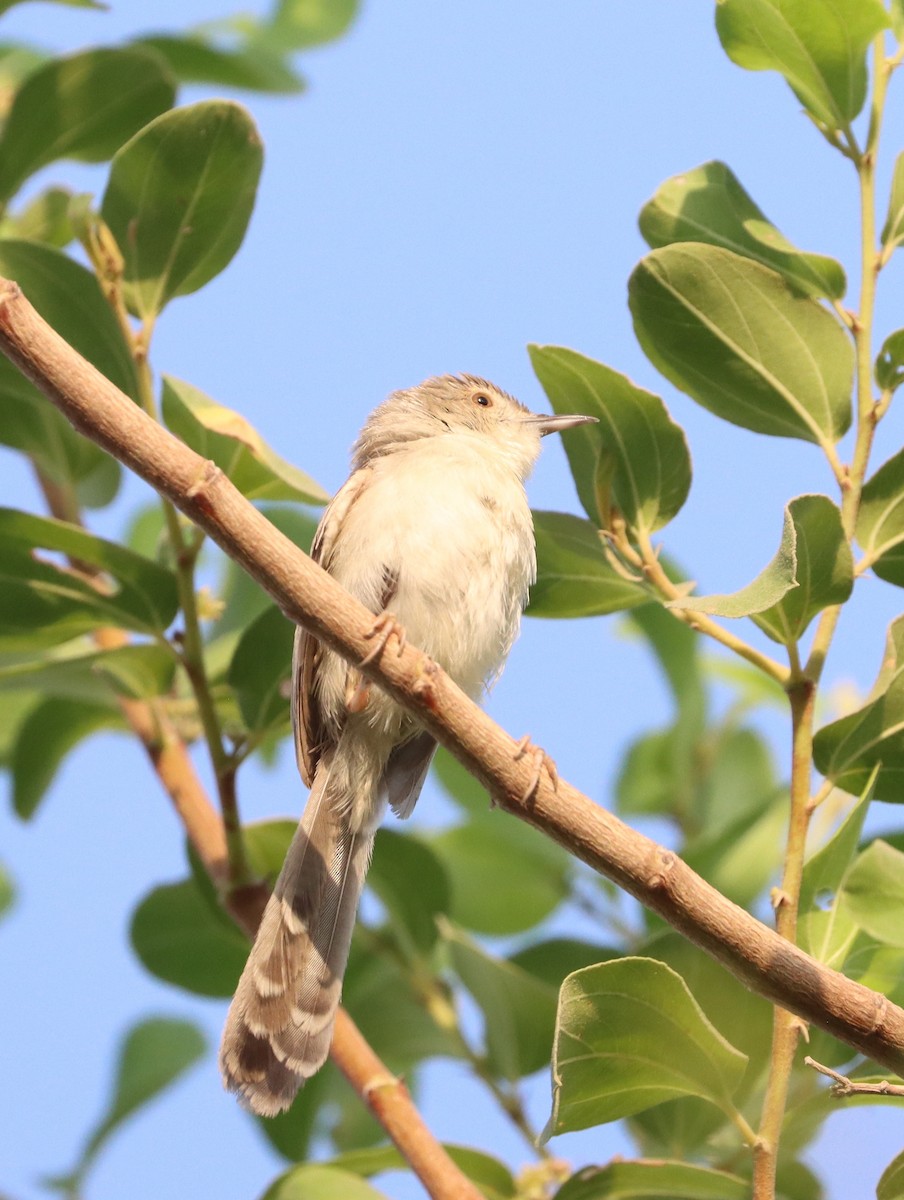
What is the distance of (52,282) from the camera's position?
3098mm

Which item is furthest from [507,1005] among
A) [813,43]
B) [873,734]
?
[813,43]

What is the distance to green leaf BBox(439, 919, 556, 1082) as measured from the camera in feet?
10.1

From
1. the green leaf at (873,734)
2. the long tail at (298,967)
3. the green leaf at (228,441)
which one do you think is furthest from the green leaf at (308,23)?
the green leaf at (873,734)

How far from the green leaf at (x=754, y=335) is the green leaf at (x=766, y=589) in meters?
0.60

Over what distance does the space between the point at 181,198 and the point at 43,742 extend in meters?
1.65

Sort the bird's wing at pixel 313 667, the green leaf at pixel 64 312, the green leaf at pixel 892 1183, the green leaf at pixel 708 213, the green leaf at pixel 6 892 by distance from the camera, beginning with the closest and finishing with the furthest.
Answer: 1. the green leaf at pixel 892 1183
2. the green leaf at pixel 708 213
3. the green leaf at pixel 64 312
4. the bird's wing at pixel 313 667
5. the green leaf at pixel 6 892

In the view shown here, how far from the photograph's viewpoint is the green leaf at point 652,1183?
8.13 ft

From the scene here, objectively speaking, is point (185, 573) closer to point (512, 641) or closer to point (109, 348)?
point (109, 348)

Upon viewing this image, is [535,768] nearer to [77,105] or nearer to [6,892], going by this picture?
[77,105]

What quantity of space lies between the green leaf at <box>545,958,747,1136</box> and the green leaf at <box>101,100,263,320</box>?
1.86 m

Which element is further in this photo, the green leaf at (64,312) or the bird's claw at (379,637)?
the green leaf at (64,312)

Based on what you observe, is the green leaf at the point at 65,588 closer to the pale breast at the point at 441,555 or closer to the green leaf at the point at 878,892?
the pale breast at the point at 441,555

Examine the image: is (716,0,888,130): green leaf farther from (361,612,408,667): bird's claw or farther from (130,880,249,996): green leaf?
(130,880,249,996): green leaf

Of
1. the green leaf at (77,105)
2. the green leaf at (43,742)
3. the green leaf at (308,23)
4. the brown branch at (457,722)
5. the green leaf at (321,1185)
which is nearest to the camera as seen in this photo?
the brown branch at (457,722)
